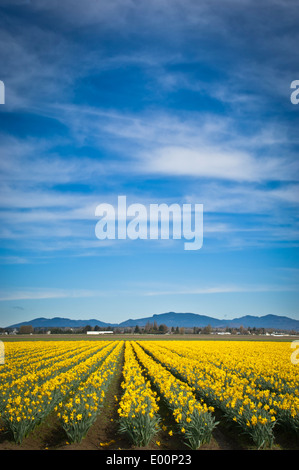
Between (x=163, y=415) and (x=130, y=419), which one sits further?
(x=163, y=415)

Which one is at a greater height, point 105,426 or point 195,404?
point 195,404

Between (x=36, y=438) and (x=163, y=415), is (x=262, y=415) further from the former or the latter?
(x=36, y=438)

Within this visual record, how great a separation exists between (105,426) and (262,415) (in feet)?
16.7

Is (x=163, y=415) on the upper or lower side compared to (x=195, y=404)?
lower

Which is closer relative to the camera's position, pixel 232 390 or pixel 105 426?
pixel 105 426

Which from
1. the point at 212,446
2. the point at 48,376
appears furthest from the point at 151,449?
the point at 48,376

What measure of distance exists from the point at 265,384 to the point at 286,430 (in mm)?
A: 5773

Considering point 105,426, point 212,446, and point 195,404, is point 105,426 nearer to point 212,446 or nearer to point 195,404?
point 195,404
